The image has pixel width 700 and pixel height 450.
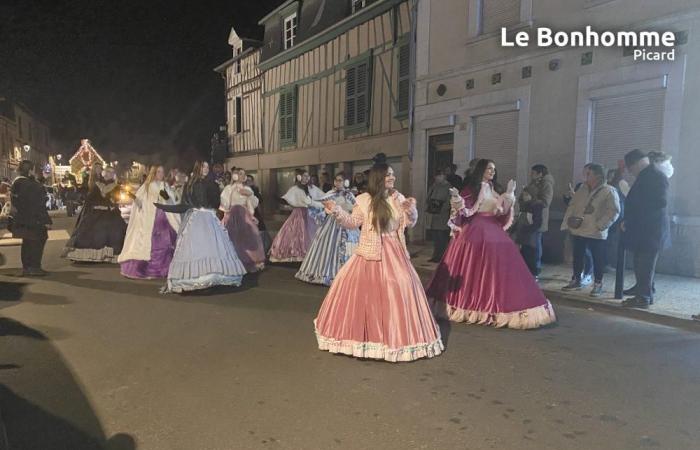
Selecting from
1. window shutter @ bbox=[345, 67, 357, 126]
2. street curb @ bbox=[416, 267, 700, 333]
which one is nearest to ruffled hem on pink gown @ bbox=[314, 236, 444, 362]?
street curb @ bbox=[416, 267, 700, 333]

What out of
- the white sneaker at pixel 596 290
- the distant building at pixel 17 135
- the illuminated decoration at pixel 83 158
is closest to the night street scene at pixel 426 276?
the white sneaker at pixel 596 290

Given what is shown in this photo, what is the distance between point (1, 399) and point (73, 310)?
289cm

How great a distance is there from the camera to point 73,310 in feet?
21.6

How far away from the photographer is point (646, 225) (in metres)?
6.71

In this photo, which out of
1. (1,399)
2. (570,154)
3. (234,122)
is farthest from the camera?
(234,122)

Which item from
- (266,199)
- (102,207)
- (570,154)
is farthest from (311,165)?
(570,154)

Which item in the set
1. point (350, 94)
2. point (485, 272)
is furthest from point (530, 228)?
point (350, 94)

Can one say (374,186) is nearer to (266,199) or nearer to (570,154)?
(570,154)

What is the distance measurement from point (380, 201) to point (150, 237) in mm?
5491

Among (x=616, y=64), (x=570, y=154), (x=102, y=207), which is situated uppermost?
(x=616, y=64)

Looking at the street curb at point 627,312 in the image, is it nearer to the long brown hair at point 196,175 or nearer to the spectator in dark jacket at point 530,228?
the spectator in dark jacket at point 530,228

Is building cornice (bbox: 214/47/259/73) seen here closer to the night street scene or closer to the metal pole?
the night street scene

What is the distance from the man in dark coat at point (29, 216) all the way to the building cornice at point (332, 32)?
409 inches

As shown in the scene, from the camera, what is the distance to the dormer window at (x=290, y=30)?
68.6ft
